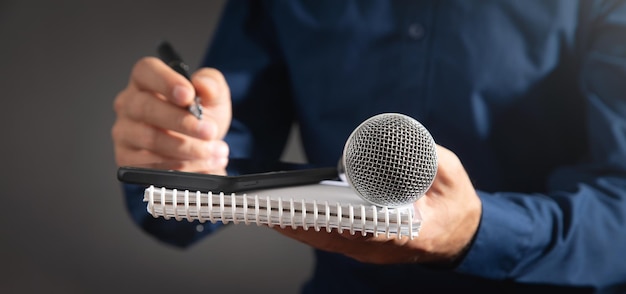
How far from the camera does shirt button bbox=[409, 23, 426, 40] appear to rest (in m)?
0.85

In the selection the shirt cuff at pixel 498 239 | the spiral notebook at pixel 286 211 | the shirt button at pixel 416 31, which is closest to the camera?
the spiral notebook at pixel 286 211

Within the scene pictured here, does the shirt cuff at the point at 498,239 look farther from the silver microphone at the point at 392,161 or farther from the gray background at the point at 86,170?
the gray background at the point at 86,170

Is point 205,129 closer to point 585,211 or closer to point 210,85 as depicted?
point 210,85

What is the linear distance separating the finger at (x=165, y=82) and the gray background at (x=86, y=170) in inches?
33.3

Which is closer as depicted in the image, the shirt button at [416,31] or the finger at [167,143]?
the finger at [167,143]

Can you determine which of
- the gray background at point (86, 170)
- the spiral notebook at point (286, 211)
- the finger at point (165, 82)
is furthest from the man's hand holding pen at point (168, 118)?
the gray background at point (86, 170)

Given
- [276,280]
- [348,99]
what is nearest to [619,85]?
[348,99]

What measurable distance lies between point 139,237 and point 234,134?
73 cm

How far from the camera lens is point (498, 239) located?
650 millimetres

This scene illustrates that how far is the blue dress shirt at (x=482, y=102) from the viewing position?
718mm

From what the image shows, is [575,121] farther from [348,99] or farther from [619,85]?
[348,99]

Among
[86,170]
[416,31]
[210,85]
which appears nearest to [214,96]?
[210,85]

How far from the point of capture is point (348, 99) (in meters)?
0.91

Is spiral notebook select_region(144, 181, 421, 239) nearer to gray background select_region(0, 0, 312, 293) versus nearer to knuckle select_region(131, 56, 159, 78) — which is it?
Result: knuckle select_region(131, 56, 159, 78)
